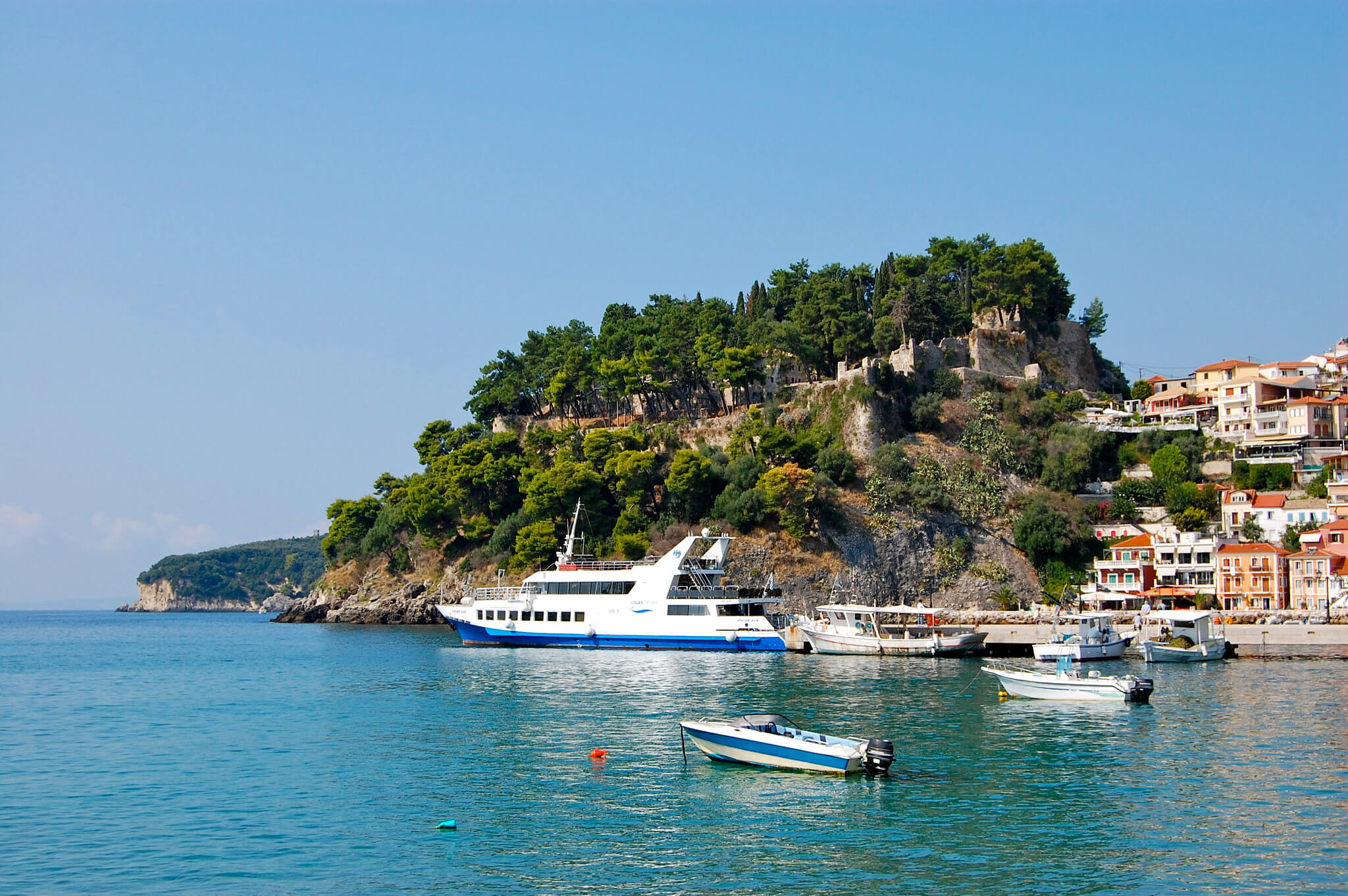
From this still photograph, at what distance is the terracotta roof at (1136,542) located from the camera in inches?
2562

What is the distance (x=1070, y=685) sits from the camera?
121 ft

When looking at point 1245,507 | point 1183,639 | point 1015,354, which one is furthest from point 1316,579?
point 1015,354

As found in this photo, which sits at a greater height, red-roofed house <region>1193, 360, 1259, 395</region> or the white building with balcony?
red-roofed house <region>1193, 360, 1259, 395</region>

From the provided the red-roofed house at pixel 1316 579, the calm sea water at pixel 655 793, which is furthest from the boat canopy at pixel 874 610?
the red-roofed house at pixel 1316 579

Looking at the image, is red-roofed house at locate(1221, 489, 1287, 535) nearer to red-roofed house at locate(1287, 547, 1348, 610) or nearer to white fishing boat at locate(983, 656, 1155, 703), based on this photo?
red-roofed house at locate(1287, 547, 1348, 610)

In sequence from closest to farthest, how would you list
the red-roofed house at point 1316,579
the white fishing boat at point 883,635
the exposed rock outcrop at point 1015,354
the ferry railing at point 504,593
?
the white fishing boat at point 883,635 < the red-roofed house at point 1316,579 < the ferry railing at point 504,593 < the exposed rock outcrop at point 1015,354

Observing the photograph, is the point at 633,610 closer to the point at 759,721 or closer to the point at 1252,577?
the point at 759,721

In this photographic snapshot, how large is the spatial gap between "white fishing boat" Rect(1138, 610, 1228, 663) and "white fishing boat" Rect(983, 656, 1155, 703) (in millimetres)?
11938

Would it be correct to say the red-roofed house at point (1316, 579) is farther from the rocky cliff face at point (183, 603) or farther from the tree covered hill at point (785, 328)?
the rocky cliff face at point (183, 603)

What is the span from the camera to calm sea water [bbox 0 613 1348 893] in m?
18.2

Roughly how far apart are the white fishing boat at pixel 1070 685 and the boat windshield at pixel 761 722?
43.3 ft

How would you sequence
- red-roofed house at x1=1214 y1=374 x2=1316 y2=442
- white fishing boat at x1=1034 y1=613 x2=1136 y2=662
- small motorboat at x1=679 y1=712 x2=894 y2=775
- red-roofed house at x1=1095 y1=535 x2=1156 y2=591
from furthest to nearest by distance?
red-roofed house at x1=1214 y1=374 x2=1316 y2=442 → red-roofed house at x1=1095 y1=535 x2=1156 y2=591 → white fishing boat at x1=1034 y1=613 x2=1136 y2=662 → small motorboat at x1=679 y1=712 x2=894 y2=775

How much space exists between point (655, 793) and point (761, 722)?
3.59 metres

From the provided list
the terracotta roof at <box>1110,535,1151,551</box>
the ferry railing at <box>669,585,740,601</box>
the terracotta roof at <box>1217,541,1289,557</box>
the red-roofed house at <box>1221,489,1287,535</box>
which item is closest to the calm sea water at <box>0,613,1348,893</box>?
the ferry railing at <box>669,585,740,601</box>
